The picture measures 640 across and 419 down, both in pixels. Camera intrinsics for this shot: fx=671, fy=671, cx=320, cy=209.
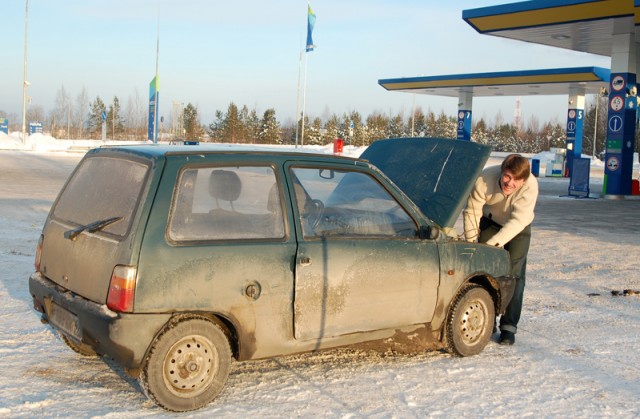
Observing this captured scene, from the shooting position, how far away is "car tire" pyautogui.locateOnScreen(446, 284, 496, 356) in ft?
17.6

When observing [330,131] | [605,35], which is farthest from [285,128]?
[605,35]

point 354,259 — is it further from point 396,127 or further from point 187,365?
point 396,127

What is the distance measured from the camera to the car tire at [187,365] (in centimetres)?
402

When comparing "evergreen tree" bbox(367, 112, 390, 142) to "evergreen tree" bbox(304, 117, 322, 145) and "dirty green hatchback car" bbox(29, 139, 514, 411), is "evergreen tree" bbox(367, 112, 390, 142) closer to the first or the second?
"evergreen tree" bbox(304, 117, 322, 145)

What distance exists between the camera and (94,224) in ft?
14.0

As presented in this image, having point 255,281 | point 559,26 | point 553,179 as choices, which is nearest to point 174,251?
point 255,281

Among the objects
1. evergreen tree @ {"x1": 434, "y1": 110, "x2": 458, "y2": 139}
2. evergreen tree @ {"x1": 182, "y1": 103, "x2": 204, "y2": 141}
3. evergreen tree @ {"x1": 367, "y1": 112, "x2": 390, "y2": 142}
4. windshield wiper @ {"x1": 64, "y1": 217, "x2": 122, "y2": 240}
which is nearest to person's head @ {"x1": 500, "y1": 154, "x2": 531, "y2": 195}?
windshield wiper @ {"x1": 64, "y1": 217, "x2": 122, "y2": 240}

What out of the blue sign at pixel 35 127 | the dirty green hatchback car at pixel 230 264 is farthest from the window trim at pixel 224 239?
the blue sign at pixel 35 127

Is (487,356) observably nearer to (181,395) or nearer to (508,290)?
(508,290)

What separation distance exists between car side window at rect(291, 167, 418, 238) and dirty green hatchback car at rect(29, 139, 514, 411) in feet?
0.03

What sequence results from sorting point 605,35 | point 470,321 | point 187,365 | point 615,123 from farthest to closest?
point 615,123 < point 605,35 < point 470,321 < point 187,365

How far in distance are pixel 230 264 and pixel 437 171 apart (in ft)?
8.05

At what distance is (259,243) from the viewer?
Result: 434cm

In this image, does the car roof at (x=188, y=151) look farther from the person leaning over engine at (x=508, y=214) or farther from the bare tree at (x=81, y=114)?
the bare tree at (x=81, y=114)
